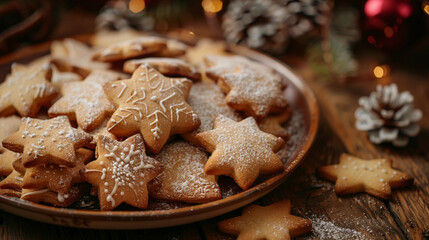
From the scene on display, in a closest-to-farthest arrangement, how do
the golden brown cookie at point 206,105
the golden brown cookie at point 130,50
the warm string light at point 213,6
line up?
the golden brown cookie at point 206,105
the golden brown cookie at point 130,50
the warm string light at point 213,6

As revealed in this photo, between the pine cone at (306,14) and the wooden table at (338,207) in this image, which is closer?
the wooden table at (338,207)

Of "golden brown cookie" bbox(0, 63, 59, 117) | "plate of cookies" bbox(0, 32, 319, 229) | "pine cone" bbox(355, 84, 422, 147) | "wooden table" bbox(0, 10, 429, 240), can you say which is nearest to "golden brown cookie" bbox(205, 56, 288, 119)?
"plate of cookies" bbox(0, 32, 319, 229)

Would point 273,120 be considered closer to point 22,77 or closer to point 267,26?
point 267,26

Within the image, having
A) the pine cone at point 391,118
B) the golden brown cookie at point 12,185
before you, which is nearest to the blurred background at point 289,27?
the pine cone at point 391,118

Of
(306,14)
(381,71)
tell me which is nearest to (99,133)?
(306,14)

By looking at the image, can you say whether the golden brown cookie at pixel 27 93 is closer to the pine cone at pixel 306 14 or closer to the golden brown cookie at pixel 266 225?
the golden brown cookie at pixel 266 225

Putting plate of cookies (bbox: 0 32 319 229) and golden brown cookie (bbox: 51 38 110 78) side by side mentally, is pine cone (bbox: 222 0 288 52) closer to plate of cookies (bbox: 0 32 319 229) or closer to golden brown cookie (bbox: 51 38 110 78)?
plate of cookies (bbox: 0 32 319 229)
